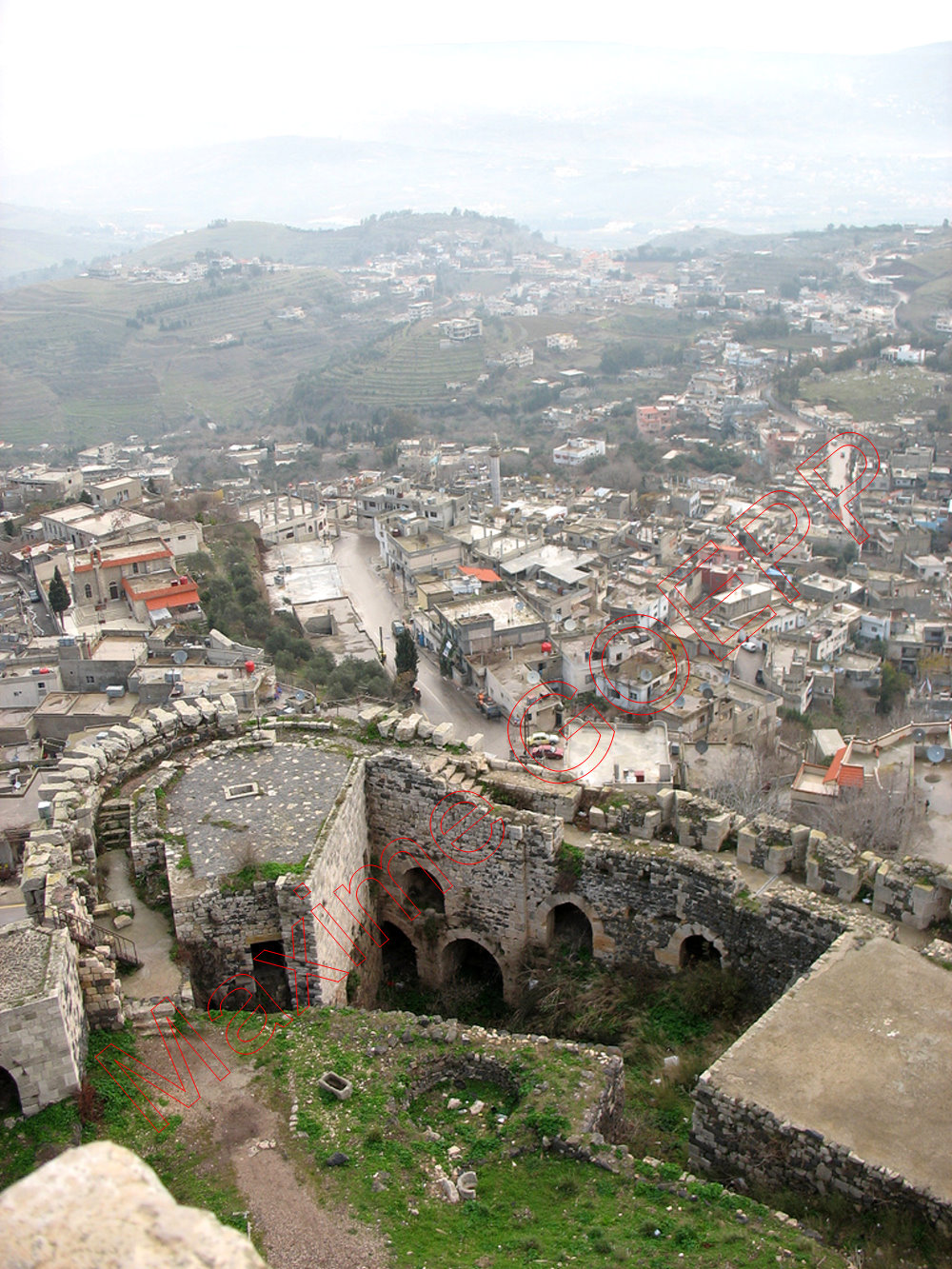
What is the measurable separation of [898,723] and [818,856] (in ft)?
85.9

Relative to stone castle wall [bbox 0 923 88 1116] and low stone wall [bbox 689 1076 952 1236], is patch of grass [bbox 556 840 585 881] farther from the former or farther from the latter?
stone castle wall [bbox 0 923 88 1116]

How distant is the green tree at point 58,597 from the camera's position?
113 ft

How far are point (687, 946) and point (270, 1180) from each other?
16.1ft

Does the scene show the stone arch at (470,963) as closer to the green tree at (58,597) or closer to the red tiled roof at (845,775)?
the red tiled roof at (845,775)

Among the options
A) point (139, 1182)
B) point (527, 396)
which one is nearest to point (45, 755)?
point (139, 1182)

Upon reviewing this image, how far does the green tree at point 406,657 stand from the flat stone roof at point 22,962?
86.2 ft

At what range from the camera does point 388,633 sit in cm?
4156

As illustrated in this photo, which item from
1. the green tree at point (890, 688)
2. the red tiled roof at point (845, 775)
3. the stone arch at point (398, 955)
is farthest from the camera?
the green tree at point (890, 688)

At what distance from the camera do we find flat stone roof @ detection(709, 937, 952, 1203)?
23.6 ft

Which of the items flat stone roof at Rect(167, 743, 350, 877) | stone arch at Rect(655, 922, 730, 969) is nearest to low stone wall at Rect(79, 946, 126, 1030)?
flat stone roof at Rect(167, 743, 350, 877)

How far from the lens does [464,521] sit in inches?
2135

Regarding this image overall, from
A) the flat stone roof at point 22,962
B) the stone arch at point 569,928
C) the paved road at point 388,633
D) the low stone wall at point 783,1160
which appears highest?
the flat stone roof at point 22,962

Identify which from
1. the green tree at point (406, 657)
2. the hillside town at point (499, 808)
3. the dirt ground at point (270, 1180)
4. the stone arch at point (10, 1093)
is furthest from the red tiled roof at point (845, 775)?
the stone arch at point (10, 1093)

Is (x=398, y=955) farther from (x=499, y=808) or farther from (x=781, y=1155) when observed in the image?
(x=781, y=1155)
